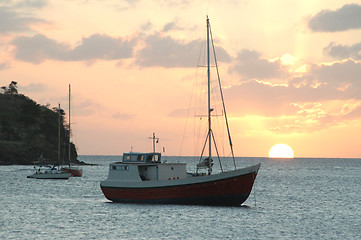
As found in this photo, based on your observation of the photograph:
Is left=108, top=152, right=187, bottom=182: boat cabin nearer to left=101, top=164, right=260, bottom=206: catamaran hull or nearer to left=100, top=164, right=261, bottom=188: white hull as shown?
left=100, top=164, right=261, bottom=188: white hull

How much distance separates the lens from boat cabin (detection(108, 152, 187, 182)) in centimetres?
5256

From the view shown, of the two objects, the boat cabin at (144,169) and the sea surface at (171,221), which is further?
the boat cabin at (144,169)

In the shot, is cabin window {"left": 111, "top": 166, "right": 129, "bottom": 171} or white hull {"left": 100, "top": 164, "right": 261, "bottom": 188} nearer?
white hull {"left": 100, "top": 164, "right": 261, "bottom": 188}

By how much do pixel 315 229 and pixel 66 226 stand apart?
67.1 feet

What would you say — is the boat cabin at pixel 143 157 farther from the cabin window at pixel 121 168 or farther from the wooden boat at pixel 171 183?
the cabin window at pixel 121 168

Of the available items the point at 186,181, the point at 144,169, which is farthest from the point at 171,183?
the point at 144,169

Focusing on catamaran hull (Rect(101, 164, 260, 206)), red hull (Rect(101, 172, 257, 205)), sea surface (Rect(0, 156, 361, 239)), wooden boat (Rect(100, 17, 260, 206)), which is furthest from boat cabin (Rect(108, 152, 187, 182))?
sea surface (Rect(0, 156, 361, 239))

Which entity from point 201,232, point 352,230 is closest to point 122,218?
point 201,232

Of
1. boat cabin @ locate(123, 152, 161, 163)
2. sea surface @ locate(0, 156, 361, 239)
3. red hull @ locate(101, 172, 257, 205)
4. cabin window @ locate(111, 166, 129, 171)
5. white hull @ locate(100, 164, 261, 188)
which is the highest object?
boat cabin @ locate(123, 152, 161, 163)

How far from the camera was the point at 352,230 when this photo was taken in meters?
43.0

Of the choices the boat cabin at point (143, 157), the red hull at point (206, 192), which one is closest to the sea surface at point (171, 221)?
the red hull at point (206, 192)

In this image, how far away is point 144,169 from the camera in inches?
2100

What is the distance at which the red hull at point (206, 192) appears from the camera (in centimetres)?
4906

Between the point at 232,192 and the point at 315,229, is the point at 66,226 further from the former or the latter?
the point at 315,229
